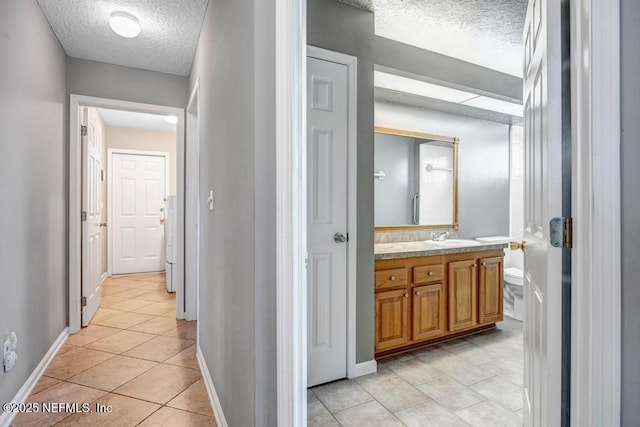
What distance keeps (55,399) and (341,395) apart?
1.72 m

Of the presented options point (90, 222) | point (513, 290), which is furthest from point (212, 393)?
point (513, 290)

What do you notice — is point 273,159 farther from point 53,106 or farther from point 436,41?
point 53,106

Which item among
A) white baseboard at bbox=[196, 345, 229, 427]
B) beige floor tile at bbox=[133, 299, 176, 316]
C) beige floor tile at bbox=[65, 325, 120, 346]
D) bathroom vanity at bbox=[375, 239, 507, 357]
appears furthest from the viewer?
beige floor tile at bbox=[133, 299, 176, 316]

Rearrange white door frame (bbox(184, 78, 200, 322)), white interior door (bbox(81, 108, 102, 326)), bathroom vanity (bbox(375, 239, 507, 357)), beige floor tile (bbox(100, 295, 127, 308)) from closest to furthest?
1. bathroom vanity (bbox(375, 239, 507, 357))
2. white interior door (bbox(81, 108, 102, 326))
3. white door frame (bbox(184, 78, 200, 322))
4. beige floor tile (bbox(100, 295, 127, 308))

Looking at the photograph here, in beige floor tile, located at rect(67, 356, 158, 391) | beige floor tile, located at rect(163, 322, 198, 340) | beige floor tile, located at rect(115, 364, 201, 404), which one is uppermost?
beige floor tile, located at rect(163, 322, 198, 340)

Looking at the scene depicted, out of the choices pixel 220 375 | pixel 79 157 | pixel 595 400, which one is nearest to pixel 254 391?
pixel 220 375

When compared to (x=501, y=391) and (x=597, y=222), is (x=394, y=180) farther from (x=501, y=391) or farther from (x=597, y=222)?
(x=597, y=222)

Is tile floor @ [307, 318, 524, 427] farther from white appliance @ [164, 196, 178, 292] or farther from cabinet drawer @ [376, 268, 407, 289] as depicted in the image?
white appliance @ [164, 196, 178, 292]

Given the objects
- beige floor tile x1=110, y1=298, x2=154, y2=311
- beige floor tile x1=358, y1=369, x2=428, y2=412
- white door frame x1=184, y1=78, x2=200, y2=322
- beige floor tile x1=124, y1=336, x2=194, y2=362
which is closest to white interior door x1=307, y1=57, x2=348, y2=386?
beige floor tile x1=358, y1=369, x2=428, y2=412

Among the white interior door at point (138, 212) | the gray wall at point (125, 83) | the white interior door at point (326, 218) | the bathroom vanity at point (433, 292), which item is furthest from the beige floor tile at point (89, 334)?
the white interior door at point (138, 212)

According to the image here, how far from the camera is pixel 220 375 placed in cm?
174

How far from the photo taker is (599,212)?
57cm

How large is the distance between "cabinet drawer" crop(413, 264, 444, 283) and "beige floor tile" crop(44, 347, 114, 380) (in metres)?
2.44

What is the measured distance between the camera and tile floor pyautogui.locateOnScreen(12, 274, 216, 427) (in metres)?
1.80
